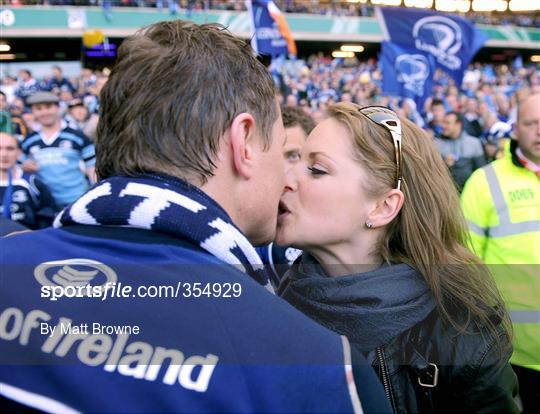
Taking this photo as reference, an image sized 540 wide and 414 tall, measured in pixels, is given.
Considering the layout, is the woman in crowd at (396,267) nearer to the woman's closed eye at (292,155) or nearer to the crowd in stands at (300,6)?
the woman's closed eye at (292,155)

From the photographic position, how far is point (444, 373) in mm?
1530

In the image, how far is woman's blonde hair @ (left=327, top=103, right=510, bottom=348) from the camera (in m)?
1.62

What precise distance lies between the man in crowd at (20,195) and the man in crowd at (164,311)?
3565 millimetres

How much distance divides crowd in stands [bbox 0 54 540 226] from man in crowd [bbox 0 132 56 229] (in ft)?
1.90

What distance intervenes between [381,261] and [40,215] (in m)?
3.40

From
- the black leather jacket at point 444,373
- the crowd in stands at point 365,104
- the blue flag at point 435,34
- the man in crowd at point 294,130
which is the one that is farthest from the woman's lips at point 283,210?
the blue flag at point 435,34

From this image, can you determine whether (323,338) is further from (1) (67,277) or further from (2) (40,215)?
(2) (40,215)

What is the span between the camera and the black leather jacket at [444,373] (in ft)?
4.92

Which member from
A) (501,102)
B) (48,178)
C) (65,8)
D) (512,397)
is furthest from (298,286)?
(65,8)

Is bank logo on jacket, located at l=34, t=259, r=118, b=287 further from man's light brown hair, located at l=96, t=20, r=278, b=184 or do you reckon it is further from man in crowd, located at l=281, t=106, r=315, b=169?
man in crowd, located at l=281, t=106, r=315, b=169

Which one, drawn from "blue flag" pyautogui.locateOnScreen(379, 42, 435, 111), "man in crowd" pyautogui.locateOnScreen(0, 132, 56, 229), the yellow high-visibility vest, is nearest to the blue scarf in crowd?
the yellow high-visibility vest

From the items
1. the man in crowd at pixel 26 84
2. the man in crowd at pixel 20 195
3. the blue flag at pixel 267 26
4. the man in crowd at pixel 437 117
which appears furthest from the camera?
the man in crowd at pixel 26 84

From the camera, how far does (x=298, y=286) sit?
1.69 metres

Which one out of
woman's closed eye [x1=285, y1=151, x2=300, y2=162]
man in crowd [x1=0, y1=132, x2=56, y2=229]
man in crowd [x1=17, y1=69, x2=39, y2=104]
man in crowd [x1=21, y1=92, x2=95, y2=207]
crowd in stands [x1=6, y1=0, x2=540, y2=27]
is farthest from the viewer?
crowd in stands [x1=6, y1=0, x2=540, y2=27]
